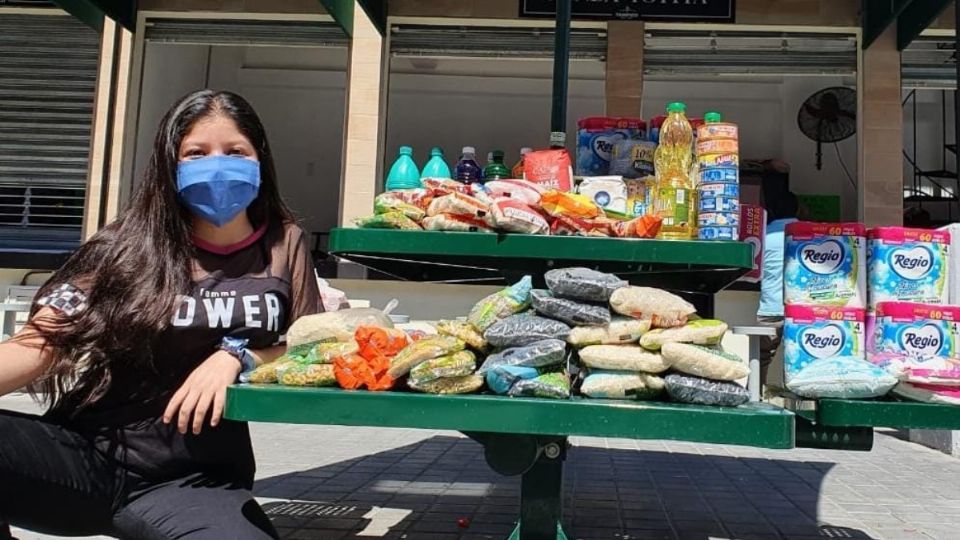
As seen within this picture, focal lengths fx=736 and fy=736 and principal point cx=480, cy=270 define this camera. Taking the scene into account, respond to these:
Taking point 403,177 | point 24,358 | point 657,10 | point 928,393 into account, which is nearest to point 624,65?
point 657,10

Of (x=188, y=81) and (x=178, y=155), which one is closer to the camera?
(x=178, y=155)

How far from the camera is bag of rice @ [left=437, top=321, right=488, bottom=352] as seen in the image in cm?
193

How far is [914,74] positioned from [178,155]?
694cm

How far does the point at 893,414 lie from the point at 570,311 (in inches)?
36.9

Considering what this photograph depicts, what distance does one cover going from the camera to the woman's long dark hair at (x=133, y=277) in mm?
1819

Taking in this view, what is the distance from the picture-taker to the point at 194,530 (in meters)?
1.69

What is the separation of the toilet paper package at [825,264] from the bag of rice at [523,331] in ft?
2.98

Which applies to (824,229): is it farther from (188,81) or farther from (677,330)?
(188,81)

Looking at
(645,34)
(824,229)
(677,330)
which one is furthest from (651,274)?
(645,34)

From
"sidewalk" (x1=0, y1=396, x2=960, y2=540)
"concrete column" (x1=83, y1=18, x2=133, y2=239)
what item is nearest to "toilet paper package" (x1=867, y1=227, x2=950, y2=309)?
"sidewalk" (x1=0, y1=396, x2=960, y2=540)

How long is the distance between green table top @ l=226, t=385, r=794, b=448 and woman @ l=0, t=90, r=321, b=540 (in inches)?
7.2

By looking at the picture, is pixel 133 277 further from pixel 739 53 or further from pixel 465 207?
pixel 739 53

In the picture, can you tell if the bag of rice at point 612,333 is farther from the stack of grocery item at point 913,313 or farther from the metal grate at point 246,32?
the metal grate at point 246,32

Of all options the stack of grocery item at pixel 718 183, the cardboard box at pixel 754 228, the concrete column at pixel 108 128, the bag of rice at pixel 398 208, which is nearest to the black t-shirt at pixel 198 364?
the bag of rice at pixel 398 208
